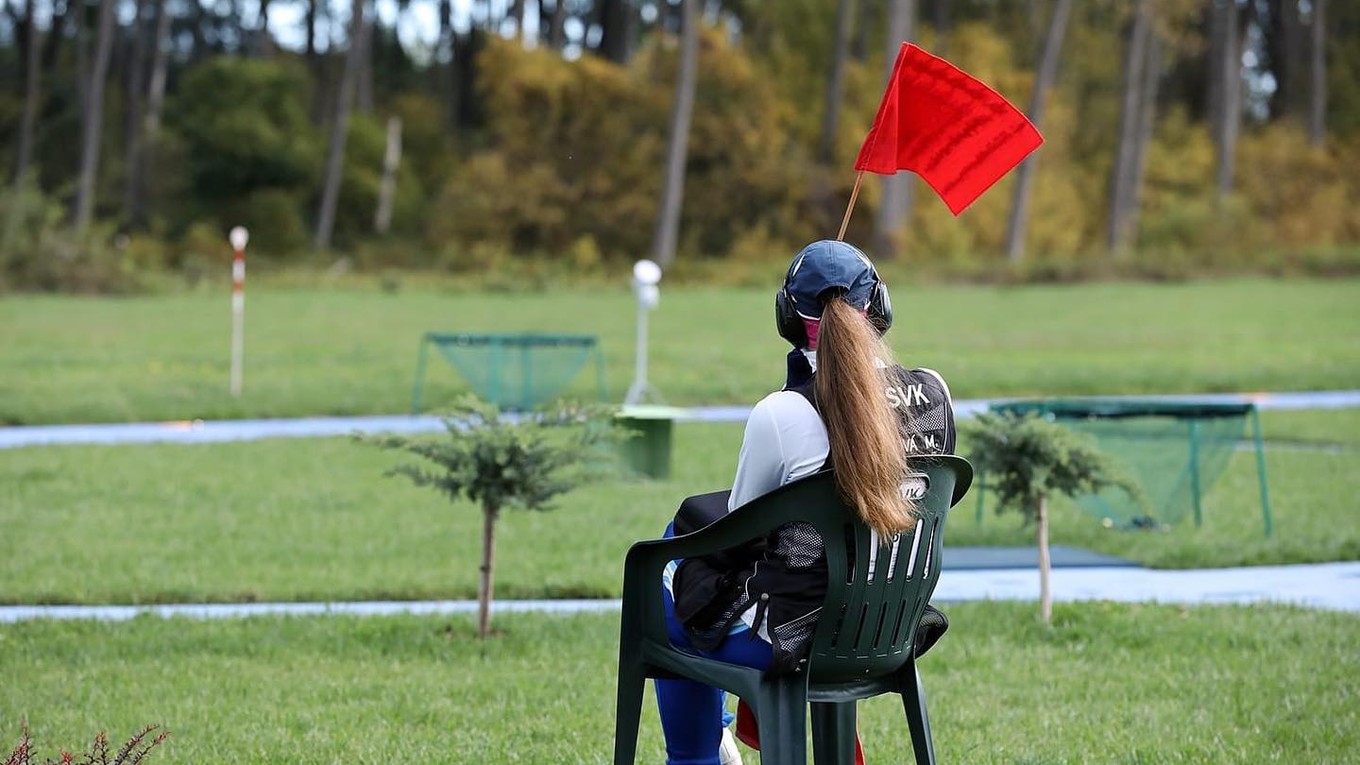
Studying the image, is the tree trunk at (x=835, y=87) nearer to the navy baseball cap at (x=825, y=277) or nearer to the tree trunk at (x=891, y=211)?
the tree trunk at (x=891, y=211)

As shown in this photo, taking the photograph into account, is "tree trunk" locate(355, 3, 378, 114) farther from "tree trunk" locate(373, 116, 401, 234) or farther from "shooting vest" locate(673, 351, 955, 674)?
"shooting vest" locate(673, 351, 955, 674)

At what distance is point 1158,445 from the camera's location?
9.90m

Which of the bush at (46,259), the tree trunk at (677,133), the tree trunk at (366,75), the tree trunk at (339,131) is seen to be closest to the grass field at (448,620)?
the bush at (46,259)

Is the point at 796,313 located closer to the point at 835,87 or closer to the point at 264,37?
the point at 835,87

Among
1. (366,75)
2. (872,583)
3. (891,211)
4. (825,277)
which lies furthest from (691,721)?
(366,75)

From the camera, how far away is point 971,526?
1046 cm

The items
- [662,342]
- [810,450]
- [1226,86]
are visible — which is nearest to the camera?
[810,450]

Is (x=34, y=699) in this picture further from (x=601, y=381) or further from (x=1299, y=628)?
(x=601, y=381)

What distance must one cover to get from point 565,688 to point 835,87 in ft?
135

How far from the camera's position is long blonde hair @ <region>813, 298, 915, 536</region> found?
3.58 meters

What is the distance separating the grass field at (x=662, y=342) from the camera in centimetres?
1902

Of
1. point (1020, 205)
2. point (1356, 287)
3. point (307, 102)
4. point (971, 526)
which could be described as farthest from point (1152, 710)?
point (307, 102)

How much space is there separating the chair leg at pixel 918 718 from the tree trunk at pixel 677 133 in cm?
3474

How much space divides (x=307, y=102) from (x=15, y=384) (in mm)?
39703
